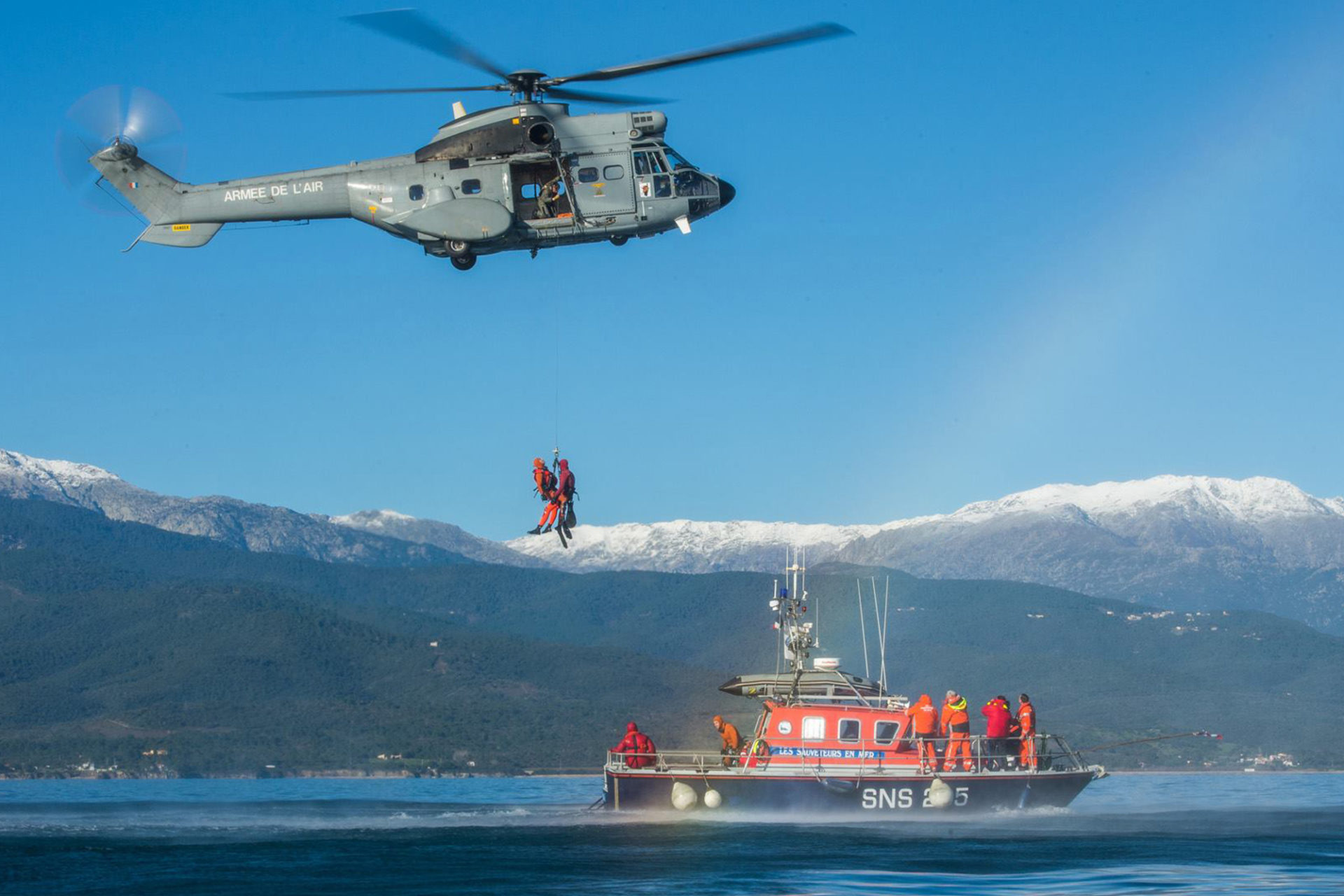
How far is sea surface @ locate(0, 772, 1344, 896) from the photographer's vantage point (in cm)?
4012

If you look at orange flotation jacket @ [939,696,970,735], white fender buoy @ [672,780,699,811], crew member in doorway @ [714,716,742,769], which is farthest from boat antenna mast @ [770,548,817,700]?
orange flotation jacket @ [939,696,970,735]

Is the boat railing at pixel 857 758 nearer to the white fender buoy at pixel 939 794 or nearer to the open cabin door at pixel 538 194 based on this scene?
the white fender buoy at pixel 939 794

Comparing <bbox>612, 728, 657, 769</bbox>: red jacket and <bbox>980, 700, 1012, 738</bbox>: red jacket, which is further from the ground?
<bbox>980, 700, 1012, 738</bbox>: red jacket

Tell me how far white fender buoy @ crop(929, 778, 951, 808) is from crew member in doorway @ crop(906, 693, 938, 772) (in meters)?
0.53

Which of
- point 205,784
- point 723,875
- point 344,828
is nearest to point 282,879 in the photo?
point 723,875

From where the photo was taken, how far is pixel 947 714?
51344 mm

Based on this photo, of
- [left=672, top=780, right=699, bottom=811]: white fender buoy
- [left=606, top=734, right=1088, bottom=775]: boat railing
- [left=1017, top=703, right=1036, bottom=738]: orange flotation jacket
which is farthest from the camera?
[left=672, top=780, right=699, bottom=811]: white fender buoy

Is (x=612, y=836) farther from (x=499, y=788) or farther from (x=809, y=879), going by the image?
(x=499, y=788)

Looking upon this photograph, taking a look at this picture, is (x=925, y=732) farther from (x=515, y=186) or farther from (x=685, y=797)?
(x=515, y=186)

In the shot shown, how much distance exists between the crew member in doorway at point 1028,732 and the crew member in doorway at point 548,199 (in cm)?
1972

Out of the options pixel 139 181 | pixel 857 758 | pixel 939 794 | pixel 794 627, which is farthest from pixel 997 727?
pixel 139 181

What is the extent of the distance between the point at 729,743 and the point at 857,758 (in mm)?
3958

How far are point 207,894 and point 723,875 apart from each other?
39.8 feet

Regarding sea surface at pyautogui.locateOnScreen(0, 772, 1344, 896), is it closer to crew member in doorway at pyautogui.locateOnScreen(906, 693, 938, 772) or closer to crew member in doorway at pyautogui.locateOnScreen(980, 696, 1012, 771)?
crew member in doorway at pyautogui.locateOnScreen(906, 693, 938, 772)
